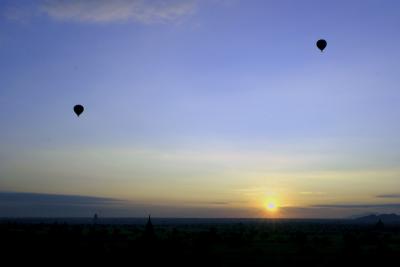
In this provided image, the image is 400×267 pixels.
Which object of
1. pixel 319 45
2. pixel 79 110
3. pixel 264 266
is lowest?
pixel 264 266

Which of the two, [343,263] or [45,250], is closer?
[45,250]

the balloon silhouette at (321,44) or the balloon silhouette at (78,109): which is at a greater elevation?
the balloon silhouette at (321,44)

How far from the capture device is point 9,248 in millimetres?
34906

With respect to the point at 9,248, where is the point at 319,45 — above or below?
above

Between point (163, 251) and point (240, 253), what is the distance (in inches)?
667

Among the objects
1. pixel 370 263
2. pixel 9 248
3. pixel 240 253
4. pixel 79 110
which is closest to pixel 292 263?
pixel 370 263

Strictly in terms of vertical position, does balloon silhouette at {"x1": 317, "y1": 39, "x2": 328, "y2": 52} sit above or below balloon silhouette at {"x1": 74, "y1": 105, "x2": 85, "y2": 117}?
above

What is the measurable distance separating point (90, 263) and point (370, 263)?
19543 millimetres

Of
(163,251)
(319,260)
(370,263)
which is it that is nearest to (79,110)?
(163,251)

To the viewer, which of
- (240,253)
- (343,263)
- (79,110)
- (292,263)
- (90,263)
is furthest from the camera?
(79,110)

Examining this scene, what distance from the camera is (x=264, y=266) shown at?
38469 mm

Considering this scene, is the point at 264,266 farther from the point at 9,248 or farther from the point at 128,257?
the point at 9,248

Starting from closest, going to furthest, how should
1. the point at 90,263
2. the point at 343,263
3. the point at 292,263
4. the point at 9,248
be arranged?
1. the point at 90,263
2. the point at 9,248
3. the point at 343,263
4. the point at 292,263

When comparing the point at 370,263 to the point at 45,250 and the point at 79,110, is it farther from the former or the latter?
the point at 79,110
